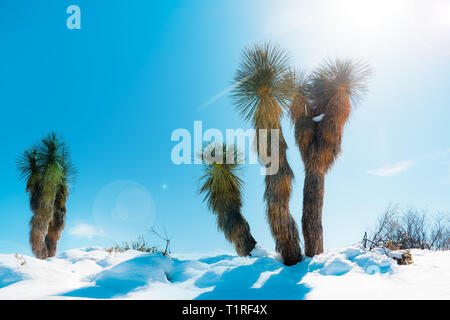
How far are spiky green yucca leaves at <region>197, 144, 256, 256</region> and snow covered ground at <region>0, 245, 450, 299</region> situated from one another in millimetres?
2288

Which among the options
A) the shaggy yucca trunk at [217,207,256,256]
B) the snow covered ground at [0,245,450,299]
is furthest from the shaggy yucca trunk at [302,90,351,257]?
the snow covered ground at [0,245,450,299]

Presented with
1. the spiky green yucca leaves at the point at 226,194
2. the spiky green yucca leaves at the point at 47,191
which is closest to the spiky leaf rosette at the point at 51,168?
the spiky green yucca leaves at the point at 47,191

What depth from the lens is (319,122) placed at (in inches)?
338

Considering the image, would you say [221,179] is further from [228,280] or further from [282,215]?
[228,280]

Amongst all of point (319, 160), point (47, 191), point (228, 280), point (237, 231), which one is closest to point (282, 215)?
point (237, 231)

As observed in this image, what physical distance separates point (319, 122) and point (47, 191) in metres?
11.9

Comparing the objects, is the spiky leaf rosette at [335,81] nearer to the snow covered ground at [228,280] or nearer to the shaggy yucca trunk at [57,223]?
the snow covered ground at [228,280]

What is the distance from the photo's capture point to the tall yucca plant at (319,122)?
25.2 ft

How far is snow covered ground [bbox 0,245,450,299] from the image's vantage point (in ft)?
11.7

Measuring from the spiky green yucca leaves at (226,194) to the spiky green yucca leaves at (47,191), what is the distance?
7.80 m
